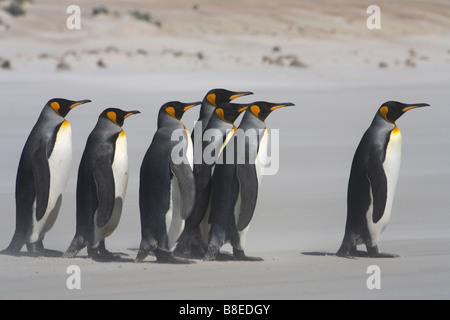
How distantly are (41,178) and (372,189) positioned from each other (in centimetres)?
184

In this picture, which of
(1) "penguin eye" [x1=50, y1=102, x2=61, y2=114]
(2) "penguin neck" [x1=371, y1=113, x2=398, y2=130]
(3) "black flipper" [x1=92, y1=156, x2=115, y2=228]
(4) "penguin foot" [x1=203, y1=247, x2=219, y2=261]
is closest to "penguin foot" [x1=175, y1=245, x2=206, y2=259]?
(4) "penguin foot" [x1=203, y1=247, x2=219, y2=261]

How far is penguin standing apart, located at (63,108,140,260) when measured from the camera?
514 cm

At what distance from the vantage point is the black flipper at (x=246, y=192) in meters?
5.15

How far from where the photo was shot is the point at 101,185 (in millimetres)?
5129

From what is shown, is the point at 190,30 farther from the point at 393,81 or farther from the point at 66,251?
the point at 66,251

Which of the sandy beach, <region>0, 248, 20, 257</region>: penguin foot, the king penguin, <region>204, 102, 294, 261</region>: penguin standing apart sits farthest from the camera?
the king penguin

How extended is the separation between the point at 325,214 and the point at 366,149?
144 cm

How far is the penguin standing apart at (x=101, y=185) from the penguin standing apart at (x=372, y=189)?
4.17ft

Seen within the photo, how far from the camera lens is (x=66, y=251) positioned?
5250 millimetres

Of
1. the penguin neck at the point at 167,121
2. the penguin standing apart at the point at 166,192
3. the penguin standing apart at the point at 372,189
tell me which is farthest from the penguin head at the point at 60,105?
the penguin standing apart at the point at 372,189

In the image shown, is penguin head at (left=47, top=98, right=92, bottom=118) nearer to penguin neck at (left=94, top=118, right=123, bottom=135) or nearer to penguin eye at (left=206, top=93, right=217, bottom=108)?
penguin neck at (left=94, top=118, right=123, bottom=135)

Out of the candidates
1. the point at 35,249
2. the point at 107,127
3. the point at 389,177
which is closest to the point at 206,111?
the point at 107,127

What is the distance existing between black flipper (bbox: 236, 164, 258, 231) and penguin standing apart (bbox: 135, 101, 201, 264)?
0.27 metres

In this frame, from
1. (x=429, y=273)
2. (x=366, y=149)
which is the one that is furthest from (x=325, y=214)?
(x=429, y=273)
